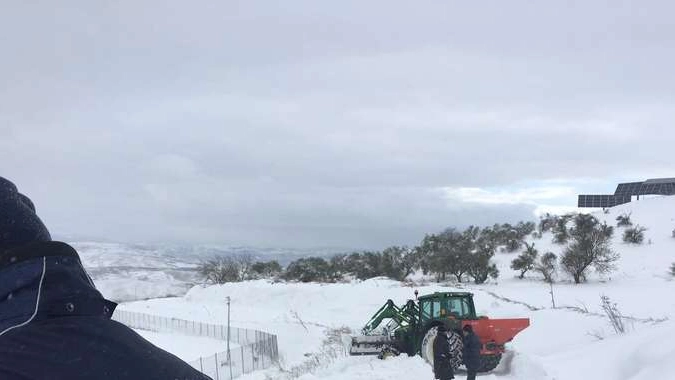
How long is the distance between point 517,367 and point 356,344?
18.5 feet

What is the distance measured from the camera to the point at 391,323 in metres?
21.3

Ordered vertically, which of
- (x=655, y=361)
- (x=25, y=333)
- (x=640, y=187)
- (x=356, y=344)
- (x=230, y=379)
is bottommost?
(x=230, y=379)

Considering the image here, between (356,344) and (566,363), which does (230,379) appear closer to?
(356,344)

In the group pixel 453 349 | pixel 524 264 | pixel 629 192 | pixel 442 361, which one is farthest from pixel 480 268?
pixel 629 192

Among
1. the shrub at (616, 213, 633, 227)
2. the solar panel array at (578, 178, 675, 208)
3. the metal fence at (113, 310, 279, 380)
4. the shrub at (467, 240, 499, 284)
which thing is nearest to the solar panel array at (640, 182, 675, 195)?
the solar panel array at (578, 178, 675, 208)

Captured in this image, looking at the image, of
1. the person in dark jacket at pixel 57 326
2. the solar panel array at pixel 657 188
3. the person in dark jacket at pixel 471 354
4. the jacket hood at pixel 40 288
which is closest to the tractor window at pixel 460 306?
the person in dark jacket at pixel 471 354

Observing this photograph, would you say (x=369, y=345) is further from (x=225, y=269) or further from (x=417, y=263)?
(x=225, y=269)

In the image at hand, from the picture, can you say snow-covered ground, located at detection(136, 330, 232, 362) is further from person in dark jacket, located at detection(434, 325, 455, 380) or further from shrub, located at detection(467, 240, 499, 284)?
person in dark jacket, located at detection(434, 325, 455, 380)

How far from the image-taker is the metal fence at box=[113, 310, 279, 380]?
92.5 feet

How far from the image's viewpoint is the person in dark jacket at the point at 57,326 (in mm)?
1614

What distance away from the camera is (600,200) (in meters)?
90.3

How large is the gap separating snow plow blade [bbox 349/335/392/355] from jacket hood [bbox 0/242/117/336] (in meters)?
18.7

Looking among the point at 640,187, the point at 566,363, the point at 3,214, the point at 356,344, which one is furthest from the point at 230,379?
the point at 640,187

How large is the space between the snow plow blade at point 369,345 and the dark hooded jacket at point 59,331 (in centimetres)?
1863
